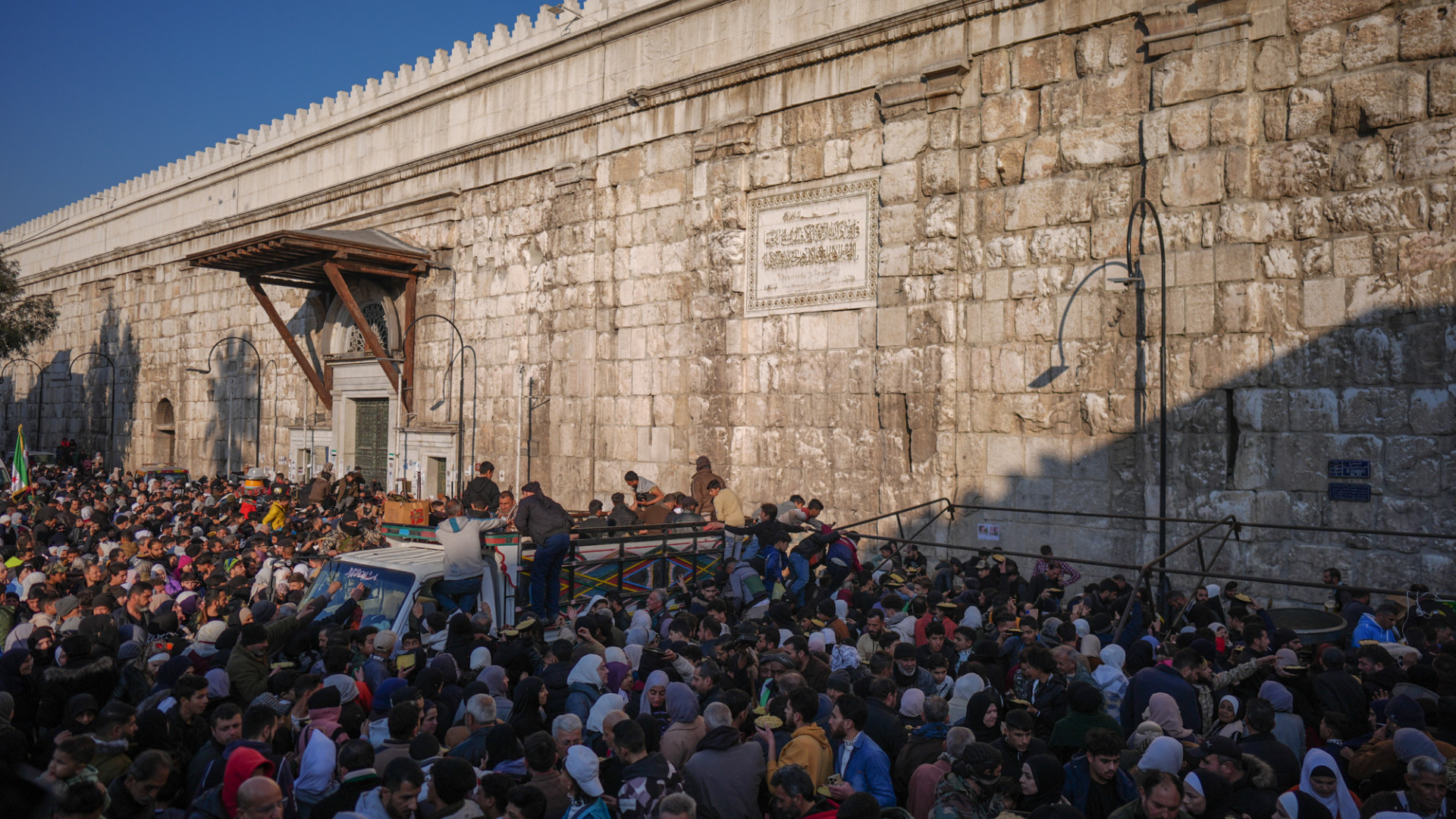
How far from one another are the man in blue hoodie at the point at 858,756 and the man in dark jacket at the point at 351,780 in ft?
6.88

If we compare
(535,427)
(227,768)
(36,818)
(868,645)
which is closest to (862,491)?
(868,645)

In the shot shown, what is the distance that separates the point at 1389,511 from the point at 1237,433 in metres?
1.52

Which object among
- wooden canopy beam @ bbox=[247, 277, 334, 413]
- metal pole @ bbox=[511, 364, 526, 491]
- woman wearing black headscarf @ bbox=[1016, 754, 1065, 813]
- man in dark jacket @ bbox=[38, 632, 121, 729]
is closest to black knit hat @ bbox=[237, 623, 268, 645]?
man in dark jacket @ bbox=[38, 632, 121, 729]

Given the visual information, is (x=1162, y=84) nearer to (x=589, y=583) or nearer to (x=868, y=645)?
(x=868, y=645)

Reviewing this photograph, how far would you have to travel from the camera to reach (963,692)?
5.73 meters

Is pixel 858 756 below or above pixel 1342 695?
below

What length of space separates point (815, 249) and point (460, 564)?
7536 mm

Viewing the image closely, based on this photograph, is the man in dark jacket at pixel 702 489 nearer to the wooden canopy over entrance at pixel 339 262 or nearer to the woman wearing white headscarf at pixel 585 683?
the woman wearing white headscarf at pixel 585 683

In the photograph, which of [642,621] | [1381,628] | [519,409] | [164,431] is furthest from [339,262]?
[1381,628]

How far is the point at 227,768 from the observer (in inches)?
163

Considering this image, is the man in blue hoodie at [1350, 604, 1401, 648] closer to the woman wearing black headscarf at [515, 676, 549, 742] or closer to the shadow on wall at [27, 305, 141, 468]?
the woman wearing black headscarf at [515, 676, 549, 742]

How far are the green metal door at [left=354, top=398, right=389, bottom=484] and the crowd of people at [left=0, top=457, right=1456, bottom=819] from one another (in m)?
12.5

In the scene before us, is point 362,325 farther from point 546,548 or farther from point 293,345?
point 546,548

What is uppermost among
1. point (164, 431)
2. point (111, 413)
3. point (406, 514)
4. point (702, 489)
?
point (111, 413)
